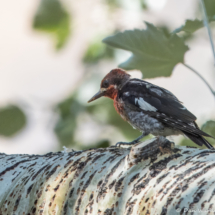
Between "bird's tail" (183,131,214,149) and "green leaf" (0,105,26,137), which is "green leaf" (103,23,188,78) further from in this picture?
"green leaf" (0,105,26,137)

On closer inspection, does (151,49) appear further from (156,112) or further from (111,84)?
(111,84)

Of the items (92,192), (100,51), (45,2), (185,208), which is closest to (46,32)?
(45,2)

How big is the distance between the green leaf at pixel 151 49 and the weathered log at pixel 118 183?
50 centimetres

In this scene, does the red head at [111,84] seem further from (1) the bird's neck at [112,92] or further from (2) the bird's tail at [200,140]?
(2) the bird's tail at [200,140]

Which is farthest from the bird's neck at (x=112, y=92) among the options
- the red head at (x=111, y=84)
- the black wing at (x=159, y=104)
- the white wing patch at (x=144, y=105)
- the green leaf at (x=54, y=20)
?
the green leaf at (x=54, y=20)

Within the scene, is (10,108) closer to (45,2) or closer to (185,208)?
(45,2)

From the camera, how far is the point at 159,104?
165 cm

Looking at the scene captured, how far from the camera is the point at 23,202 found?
3.45 ft

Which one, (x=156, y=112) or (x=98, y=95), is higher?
(x=98, y=95)

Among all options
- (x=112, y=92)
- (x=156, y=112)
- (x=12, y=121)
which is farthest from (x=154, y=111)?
(x=12, y=121)

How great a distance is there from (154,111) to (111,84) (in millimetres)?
467

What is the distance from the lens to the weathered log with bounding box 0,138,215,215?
718 millimetres

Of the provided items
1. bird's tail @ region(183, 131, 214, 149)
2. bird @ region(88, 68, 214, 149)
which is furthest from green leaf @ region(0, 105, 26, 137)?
bird's tail @ region(183, 131, 214, 149)

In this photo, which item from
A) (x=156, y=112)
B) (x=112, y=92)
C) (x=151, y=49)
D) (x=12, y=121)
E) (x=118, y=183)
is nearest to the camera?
(x=118, y=183)
